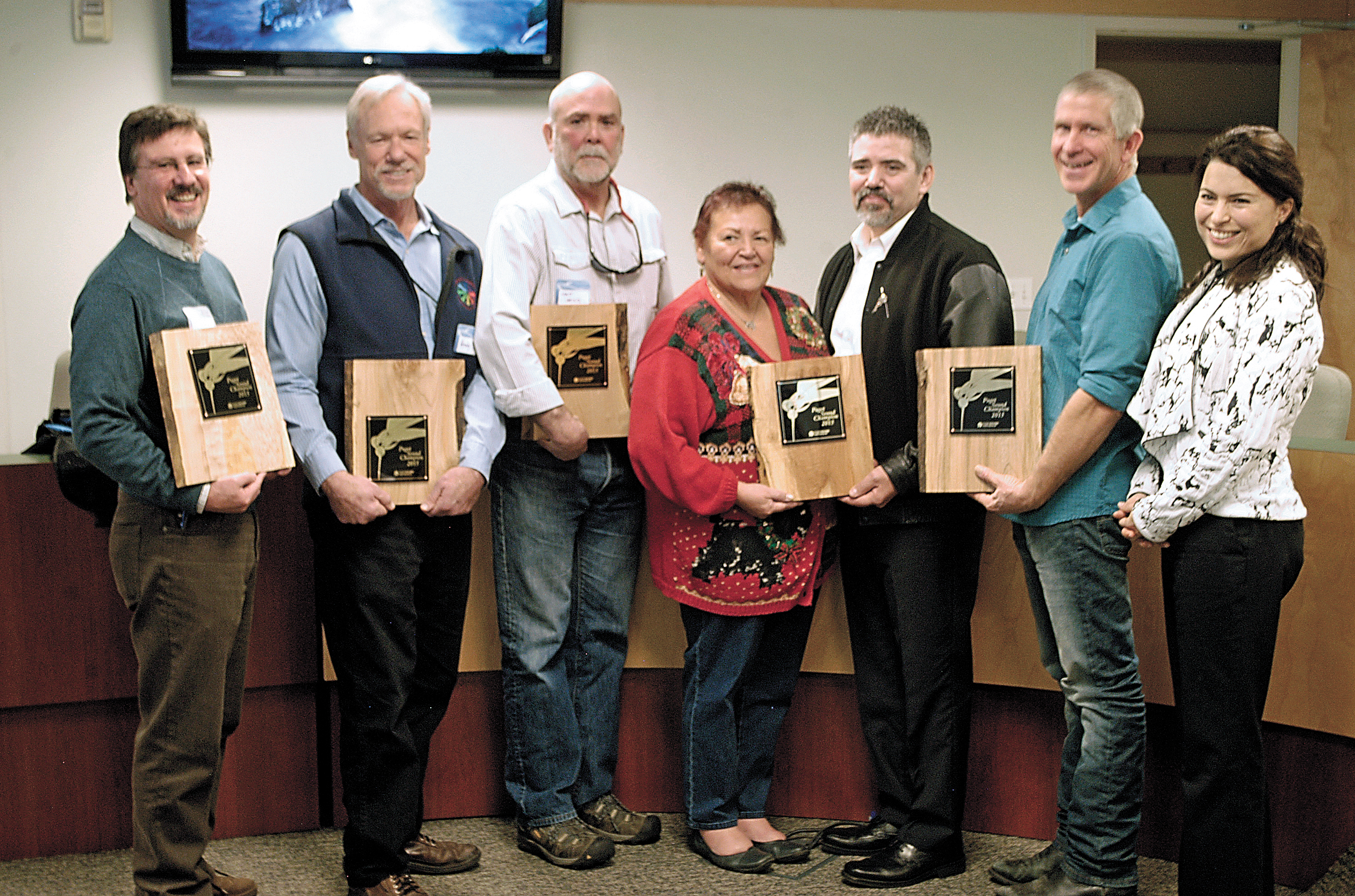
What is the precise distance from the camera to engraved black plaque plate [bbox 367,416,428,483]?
2.19 meters

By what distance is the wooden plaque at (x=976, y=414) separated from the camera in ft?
7.07

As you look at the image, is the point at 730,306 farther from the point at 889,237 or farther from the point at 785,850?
the point at 785,850

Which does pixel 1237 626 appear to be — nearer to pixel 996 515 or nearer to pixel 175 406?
pixel 996 515

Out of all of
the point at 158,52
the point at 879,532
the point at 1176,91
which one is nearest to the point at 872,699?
the point at 879,532

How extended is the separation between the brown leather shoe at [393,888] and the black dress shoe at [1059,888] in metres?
1.20

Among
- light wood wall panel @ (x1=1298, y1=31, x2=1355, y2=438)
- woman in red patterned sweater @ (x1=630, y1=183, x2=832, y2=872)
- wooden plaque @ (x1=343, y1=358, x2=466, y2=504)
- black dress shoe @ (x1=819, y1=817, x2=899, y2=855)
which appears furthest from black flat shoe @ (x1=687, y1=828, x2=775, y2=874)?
light wood wall panel @ (x1=1298, y1=31, x2=1355, y2=438)

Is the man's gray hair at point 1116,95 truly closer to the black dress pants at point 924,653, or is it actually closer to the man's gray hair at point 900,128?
the man's gray hair at point 900,128

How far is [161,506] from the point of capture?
1938 millimetres

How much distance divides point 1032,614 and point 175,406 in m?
1.81

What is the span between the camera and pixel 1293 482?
7.66ft

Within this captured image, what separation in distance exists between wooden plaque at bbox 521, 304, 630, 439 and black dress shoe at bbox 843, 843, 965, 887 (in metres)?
1.06

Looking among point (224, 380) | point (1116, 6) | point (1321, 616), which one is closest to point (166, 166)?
point (224, 380)

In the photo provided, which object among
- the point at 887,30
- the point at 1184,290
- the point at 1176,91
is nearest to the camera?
the point at 1184,290

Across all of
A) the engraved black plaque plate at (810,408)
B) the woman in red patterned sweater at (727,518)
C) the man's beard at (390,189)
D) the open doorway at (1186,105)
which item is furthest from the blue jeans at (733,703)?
the open doorway at (1186,105)
